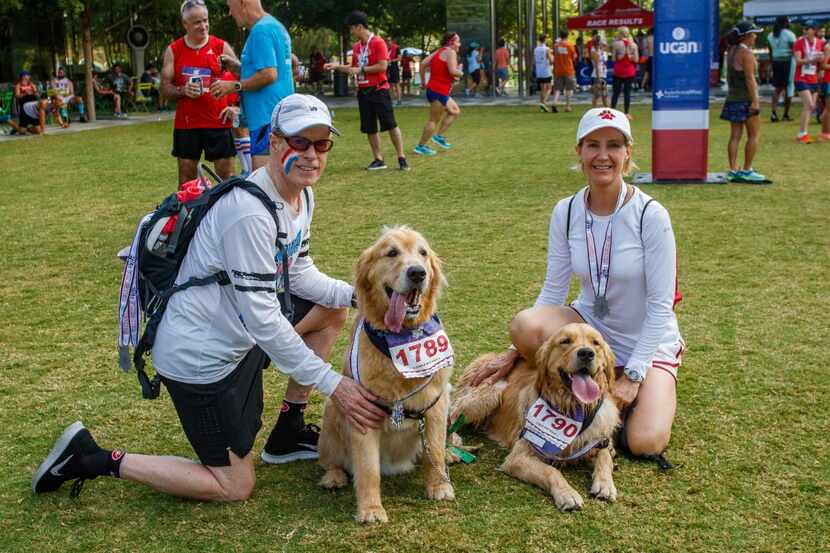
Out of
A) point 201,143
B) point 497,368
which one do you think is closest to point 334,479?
point 497,368

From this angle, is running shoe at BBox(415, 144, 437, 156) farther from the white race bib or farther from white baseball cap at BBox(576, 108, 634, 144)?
the white race bib

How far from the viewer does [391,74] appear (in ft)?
104

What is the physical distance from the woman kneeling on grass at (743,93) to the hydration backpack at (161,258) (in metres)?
9.08

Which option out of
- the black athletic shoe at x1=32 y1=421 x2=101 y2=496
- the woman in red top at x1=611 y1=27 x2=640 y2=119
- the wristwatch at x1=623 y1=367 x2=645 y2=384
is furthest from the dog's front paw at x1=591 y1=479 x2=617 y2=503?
the woman in red top at x1=611 y1=27 x2=640 y2=119

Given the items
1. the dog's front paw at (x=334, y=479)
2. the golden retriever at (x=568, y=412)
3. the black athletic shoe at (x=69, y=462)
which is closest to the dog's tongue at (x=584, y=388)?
the golden retriever at (x=568, y=412)

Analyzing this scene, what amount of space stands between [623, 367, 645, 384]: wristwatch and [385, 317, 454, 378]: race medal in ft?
3.27

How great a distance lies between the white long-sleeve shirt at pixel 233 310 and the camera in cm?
340

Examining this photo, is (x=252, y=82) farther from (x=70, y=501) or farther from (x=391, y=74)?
(x=391, y=74)

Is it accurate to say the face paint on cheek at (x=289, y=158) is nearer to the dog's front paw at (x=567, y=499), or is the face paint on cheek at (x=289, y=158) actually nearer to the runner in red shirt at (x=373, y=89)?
the dog's front paw at (x=567, y=499)

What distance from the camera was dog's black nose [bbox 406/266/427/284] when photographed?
3.45 metres

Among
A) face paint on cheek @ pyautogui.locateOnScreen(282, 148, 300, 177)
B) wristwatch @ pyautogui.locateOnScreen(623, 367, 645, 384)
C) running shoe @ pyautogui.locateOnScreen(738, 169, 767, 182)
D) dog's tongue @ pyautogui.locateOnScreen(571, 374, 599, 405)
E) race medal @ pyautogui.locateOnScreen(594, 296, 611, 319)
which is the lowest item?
wristwatch @ pyautogui.locateOnScreen(623, 367, 645, 384)

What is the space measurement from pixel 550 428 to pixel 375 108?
950 cm

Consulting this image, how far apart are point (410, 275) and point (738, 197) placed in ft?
26.6

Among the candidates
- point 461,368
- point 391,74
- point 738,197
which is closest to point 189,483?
point 461,368
